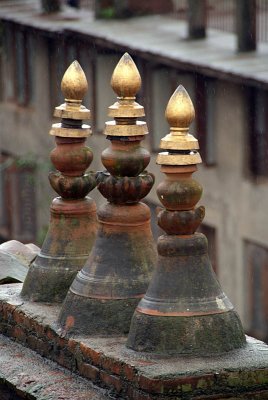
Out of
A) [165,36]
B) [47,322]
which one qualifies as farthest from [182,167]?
[165,36]

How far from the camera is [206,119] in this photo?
26.3 meters

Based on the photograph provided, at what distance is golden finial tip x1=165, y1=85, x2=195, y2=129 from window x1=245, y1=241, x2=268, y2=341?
66.2ft

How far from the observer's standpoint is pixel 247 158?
82.3 feet

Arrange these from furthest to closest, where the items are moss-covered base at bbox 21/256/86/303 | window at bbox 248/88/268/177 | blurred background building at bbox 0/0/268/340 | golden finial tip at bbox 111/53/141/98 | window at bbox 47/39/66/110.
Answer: window at bbox 47/39/66/110
blurred background building at bbox 0/0/268/340
window at bbox 248/88/268/177
moss-covered base at bbox 21/256/86/303
golden finial tip at bbox 111/53/141/98

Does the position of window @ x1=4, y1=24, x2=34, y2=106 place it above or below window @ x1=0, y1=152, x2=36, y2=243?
above

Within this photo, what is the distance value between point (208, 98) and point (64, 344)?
2102cm

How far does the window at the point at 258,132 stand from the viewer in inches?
960

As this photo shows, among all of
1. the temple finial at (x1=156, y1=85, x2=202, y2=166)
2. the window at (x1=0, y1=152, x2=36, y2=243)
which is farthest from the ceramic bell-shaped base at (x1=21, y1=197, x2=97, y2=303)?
the window at (x1=0, y1=152, x2=36, y2=243)

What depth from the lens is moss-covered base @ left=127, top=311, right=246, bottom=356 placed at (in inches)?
191

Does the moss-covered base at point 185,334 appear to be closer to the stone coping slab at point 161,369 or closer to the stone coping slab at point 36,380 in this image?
the stone coping slab at point 161,369

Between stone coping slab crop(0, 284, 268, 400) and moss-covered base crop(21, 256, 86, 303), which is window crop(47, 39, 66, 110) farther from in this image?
stone coping slab crop(0, 284, 268, 400)

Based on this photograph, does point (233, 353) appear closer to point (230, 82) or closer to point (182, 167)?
point (182, 167)

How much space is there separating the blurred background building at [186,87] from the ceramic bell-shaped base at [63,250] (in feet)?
55.2

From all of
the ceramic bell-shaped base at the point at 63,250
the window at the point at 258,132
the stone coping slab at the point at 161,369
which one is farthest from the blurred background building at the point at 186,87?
the stone coping slab at the point at 161,369
